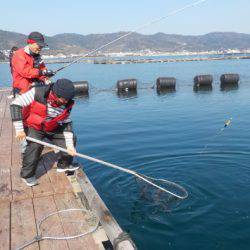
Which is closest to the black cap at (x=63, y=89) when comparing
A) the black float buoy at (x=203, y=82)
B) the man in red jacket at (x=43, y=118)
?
the man in red jacket at (x=43, y=118)

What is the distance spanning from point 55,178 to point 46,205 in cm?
111

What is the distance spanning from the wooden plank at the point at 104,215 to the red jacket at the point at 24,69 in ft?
8.42

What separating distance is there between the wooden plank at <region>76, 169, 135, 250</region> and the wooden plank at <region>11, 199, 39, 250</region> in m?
0.91

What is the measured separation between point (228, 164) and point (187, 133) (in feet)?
12.9

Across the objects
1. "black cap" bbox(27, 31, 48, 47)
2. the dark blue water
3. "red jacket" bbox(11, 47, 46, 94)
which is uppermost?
"black cap" bbox(27, 31, 48, 47)

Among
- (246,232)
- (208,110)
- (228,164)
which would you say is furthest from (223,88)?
(246,232)

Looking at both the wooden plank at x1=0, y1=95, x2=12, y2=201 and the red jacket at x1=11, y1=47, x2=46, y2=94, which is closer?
the wooden plank at x1=0, y1=95, x2=12, y2=201

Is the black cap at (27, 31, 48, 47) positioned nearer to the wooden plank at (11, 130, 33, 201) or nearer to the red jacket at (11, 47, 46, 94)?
the red jacket at (11, 47, 46, 94)

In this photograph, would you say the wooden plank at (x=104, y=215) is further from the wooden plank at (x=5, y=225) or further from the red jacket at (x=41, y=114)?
the wooden plank at (x=5, y=225)

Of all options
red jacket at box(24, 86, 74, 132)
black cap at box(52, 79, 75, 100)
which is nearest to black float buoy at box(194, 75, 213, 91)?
red jacket at box(24, 86, 74, 132)

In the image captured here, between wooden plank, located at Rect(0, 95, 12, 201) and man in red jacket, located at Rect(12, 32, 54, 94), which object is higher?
man in red jacket, located at Rect(12, 32, 54, 94)

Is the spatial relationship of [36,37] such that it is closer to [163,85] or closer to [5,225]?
[5,225]

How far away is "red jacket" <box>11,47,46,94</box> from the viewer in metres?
7.16

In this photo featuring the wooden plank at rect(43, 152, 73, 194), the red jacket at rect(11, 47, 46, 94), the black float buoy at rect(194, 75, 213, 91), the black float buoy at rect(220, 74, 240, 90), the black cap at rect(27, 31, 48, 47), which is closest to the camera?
the wooden plank at rect(43, 152, 73, 194)
